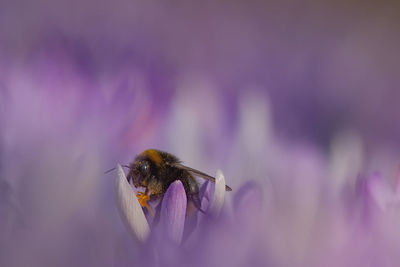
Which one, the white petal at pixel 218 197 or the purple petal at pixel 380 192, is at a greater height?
the white petal at pixel 218 197

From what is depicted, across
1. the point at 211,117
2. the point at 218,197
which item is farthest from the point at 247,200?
the point at 211,117

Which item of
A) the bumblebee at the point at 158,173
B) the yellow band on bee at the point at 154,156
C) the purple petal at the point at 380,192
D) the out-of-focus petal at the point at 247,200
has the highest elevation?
the yellow band on bee at the point at 154,156

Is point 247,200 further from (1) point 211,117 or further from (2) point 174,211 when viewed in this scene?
(1) point 211,117

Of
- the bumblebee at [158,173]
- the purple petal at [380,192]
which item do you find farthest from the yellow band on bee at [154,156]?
the purple petal at [380,192]

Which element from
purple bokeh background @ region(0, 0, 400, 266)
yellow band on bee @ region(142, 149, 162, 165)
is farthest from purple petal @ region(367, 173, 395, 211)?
yellow band on bee @ region(142, 149, 162, 165)

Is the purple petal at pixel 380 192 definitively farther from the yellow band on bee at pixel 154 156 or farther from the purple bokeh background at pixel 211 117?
the yellow band on bee at pixel 154 156

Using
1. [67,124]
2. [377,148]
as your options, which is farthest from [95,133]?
[377,148]
